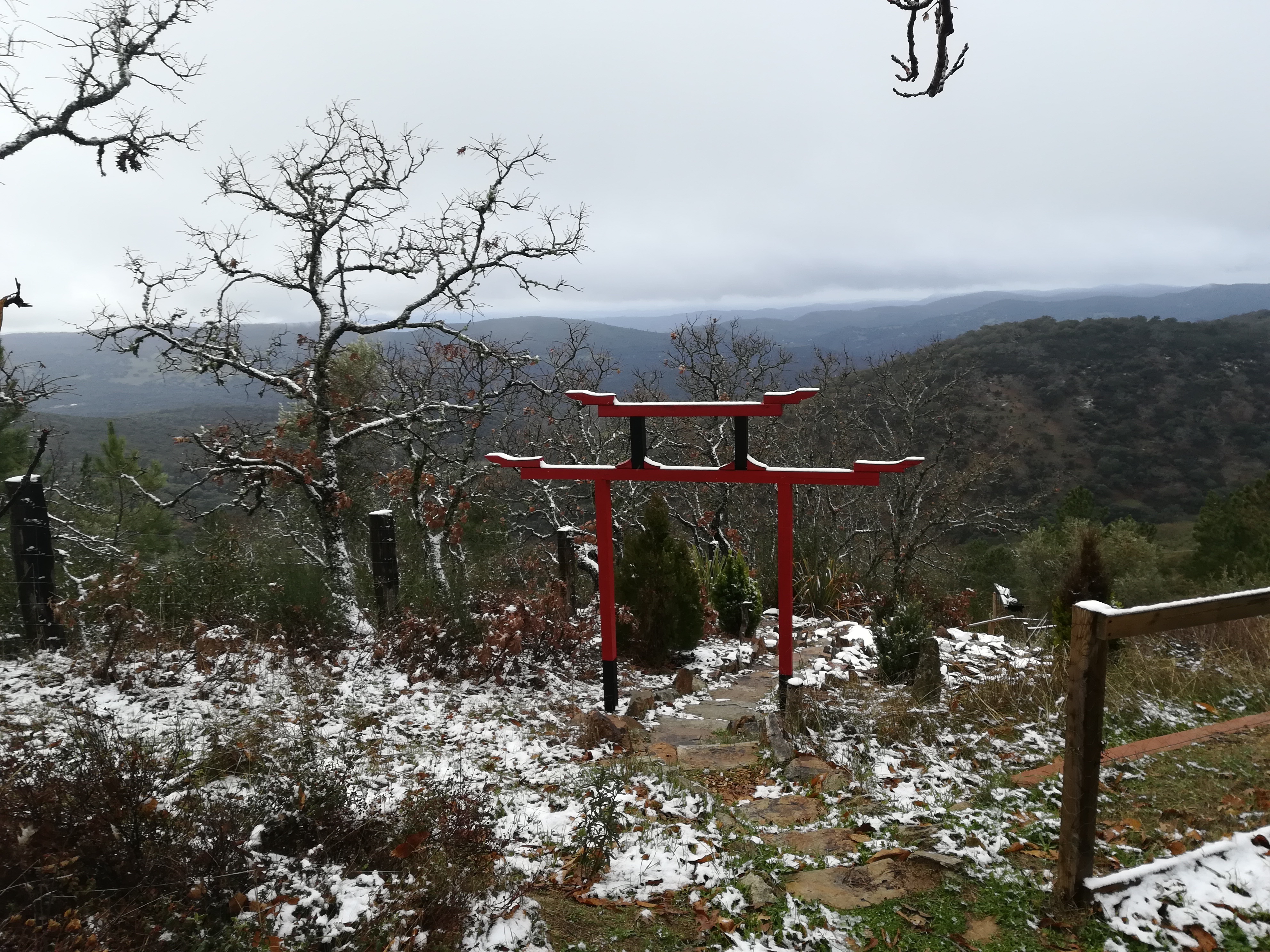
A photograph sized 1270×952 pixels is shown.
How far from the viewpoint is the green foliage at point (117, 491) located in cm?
1492

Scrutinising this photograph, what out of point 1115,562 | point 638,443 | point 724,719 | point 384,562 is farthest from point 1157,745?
point 1115,562

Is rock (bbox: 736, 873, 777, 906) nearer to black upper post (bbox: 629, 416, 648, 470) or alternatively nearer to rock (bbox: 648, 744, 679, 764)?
rock (bbox: 648, 744, 679, 764)

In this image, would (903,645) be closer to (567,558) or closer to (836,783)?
(836,783)

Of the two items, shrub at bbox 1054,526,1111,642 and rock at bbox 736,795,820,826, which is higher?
shrub at bbox 1054,526,1111,642

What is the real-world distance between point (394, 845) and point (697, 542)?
1075 cm

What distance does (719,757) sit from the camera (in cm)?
505

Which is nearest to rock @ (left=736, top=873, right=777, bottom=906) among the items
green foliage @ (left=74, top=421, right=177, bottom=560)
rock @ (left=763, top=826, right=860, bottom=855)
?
rock @ (left=763, top=826, right=860, bottom=855)

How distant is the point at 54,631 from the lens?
19.4 ft

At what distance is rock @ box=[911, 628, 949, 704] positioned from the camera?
5.56 m

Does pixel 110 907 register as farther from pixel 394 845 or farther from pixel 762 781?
pixel 762 781

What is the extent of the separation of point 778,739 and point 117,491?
18843 millimetres

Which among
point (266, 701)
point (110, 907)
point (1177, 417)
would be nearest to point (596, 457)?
point (266, 701)

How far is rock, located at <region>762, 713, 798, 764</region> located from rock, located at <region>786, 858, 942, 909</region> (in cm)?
146

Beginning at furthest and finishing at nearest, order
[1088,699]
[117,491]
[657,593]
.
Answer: [117,491], [657,593], [1088,699]
